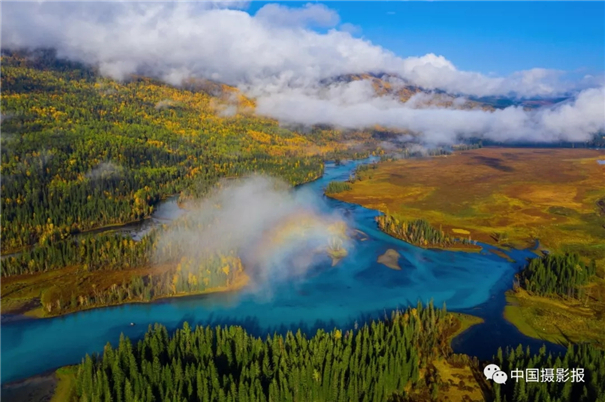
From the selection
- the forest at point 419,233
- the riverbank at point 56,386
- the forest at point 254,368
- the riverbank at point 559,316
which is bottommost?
the riverbank at point 56,386

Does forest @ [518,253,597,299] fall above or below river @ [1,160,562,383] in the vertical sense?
above

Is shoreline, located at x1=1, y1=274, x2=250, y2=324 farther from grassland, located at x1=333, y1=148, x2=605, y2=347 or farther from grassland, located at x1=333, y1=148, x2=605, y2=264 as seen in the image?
grassland, located at x1=333, y1=148, x2=605, y2=264

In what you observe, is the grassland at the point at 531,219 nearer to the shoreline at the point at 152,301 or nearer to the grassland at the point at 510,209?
the grassland at the point at 510,209

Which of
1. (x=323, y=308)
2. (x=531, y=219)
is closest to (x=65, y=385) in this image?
(x=323, y=308)

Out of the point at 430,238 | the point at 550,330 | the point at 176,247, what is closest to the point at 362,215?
the point at 430,238

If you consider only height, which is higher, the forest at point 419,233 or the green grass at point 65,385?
the forest at point 419,233

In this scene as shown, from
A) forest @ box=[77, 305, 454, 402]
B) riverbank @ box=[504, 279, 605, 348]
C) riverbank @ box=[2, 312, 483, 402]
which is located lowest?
riverbank @ box=[2, 312, 483, 402]

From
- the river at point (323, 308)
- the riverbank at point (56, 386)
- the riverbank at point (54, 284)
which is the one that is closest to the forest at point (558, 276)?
the river at point (323, 308)

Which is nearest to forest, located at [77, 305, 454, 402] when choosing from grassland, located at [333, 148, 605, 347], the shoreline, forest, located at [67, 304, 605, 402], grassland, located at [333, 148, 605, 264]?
forest, located at [67, 304, 605, 402]
